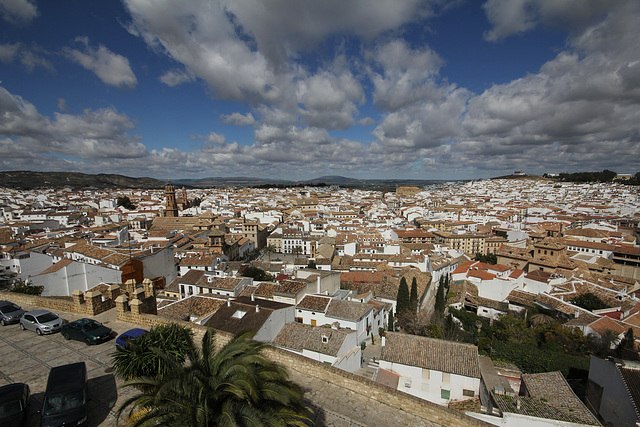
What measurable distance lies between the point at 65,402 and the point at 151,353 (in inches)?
53.9

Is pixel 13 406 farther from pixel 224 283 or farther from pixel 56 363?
pixel 224 283

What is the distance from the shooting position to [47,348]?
26.7 feet

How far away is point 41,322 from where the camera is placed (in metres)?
8.88

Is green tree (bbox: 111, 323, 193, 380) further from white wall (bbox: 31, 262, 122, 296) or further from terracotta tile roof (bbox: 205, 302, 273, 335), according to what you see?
white wall (bbox: 31, 262, 122, 296)

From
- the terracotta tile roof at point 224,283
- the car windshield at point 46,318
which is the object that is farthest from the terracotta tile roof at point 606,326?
the car windshield at point 46,318

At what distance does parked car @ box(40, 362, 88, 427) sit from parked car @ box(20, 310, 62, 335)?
4354 mm

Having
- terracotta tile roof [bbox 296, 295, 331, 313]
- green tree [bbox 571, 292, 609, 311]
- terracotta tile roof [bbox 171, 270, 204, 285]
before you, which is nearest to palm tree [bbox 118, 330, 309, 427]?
terracotta tile roof [bbox 296, 295, 331, 313]

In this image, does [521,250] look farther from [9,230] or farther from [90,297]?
[9,230]

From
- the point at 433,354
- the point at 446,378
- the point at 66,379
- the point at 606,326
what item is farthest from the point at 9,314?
the point at 606,326

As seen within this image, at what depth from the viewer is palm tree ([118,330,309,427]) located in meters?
4.23

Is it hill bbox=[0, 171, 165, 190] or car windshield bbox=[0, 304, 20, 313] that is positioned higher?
hill bbox=[0, 171, 165, 190]

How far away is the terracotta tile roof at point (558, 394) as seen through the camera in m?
10.2

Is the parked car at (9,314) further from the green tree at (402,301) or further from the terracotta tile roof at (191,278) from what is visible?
the green tree at (402,301)

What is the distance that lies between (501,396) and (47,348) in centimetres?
1499
